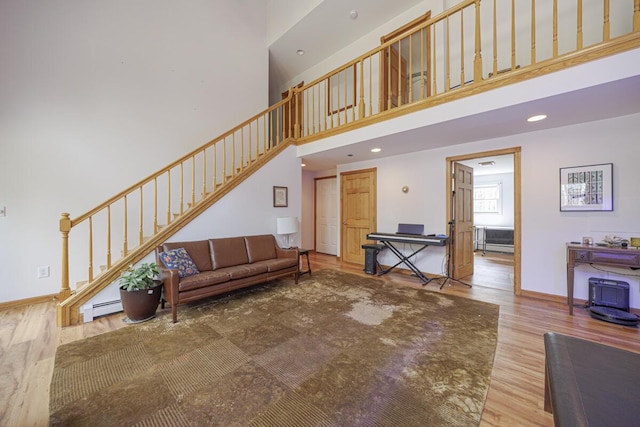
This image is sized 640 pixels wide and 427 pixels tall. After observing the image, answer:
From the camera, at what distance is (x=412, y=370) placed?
191cm

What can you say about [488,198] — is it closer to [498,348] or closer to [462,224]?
[462,224]

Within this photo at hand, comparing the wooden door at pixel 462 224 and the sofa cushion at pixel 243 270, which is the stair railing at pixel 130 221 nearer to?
the sofa cushion at pixel 243 270

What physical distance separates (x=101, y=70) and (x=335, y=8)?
4.03 meters

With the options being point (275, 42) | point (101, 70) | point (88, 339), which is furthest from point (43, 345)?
point (275, 42)

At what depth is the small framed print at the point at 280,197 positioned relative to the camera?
4707mm

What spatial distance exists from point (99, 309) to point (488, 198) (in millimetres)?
9269

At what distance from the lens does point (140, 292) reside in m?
2.71

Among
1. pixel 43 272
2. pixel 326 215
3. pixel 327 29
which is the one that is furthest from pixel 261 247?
pixel 327 29

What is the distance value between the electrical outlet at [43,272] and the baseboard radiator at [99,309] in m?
1.22

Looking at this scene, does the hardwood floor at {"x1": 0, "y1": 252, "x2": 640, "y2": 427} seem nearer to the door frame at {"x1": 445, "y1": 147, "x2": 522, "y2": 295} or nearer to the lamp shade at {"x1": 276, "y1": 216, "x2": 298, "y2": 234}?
the door frame at {"x1": 445, "y1": 147, "x2": 522, "y2": 295}

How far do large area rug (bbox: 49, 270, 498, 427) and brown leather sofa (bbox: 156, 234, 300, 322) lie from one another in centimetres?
30

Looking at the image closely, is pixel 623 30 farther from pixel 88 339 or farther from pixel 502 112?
pixel 88 339

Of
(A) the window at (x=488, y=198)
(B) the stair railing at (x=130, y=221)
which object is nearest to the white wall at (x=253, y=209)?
(B) the stair railing at (x=130, y=221)

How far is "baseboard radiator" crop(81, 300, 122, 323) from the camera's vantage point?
2791 mm
